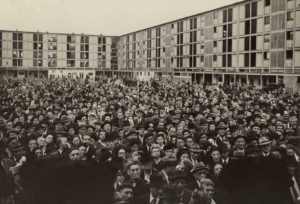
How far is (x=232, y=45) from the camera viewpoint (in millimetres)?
43438

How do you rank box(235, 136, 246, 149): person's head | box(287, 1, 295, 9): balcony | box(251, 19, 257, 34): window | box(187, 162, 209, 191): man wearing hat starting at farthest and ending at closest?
box(251, 19, 257, 34): window < box(287, 1, 295, 9): balcony < box(235, 136, 246, 149): person's head < box(187, 162, 209, 191): man wearing hat

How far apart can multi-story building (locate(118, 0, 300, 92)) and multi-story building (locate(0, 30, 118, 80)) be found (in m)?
16.5

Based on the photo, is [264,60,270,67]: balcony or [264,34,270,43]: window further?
[264,60,270,67]: balcony

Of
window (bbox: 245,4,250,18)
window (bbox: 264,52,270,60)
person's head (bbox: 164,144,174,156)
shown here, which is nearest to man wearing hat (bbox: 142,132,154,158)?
person's head (bbox: 164,144,174,156)

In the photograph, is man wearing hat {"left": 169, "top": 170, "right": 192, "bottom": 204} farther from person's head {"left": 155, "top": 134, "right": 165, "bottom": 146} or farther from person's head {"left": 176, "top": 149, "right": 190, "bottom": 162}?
person's head {"left": 155, "top": 134, "right": 165, "bottom": 146}

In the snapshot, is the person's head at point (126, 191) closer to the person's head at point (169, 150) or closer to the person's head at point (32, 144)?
the person's head at point (169, 150)

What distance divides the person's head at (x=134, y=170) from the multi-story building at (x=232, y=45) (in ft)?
92.2

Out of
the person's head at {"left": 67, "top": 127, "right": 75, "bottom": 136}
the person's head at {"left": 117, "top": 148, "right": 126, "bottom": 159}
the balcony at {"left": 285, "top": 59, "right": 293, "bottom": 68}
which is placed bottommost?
the person's head at {"left": 117, "top": 148, "right": 126, "bottom": 159}

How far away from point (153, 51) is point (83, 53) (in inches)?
838

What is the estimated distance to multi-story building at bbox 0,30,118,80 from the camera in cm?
7400

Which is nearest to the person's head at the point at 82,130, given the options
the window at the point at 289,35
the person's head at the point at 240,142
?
the person's head at the point at 240,142

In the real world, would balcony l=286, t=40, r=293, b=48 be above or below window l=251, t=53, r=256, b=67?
above

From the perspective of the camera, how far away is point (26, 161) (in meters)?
8.22

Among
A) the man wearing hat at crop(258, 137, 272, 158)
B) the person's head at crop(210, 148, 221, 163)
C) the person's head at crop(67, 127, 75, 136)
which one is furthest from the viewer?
the person's head at crop(67, 127, 75, 136)
